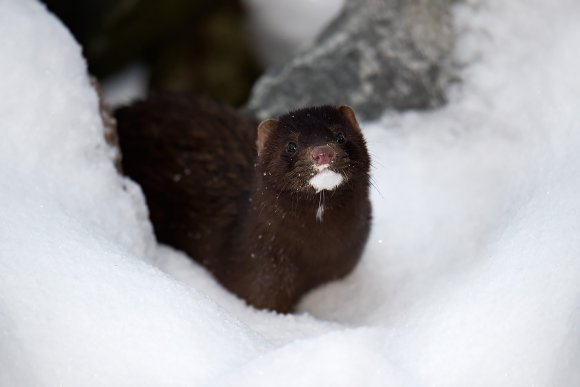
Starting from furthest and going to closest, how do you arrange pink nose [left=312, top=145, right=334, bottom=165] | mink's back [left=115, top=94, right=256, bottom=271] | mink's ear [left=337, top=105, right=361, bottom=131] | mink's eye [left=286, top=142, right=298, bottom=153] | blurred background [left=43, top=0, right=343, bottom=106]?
blurred background [left=43, top=0, right=343, bottom=106] < mink's back [left=115, top=94, right=256, bottom=271] < mink's ear [left=337, top=105, right=361, bottom=131] < mink's eye [left=286, top=142, right=298, bottom=153] < pink nose [left=312, top=145, right=334, bottom=165]

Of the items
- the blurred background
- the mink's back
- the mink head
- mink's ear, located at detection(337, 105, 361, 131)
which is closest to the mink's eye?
the mink head

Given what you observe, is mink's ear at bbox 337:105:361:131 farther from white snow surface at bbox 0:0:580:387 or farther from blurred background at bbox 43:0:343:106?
blurred background at bbox 43:0:343:106

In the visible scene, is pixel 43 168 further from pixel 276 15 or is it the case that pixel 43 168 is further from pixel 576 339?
pixel 276 15

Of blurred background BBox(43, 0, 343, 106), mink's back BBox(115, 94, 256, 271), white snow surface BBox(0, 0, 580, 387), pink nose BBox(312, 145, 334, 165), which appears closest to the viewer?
white snow surface BBox(0, 0, 580, 387)

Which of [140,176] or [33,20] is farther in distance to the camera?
[140,176]

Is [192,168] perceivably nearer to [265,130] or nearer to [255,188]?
[255,188]

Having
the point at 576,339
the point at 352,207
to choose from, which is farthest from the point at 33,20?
the point at 576,339
